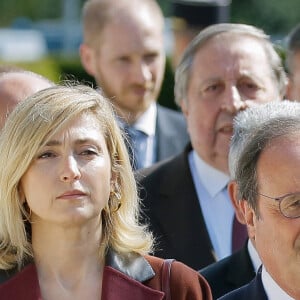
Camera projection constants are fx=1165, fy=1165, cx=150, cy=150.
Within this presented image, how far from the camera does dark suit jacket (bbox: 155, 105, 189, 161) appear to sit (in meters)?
6.74

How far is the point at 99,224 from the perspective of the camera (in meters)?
4.20

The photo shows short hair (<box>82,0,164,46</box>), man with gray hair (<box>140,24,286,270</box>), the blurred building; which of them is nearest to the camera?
man with gray hair (<box>140,24,286,270</box>)

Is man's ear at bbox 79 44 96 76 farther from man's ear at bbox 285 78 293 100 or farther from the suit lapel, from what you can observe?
the suit lapel

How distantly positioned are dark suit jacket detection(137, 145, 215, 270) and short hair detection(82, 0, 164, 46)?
6.41ft

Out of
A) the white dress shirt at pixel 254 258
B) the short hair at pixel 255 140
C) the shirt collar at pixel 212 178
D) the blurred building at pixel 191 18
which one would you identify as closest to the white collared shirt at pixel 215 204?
the shirt collar at pixel 212 178

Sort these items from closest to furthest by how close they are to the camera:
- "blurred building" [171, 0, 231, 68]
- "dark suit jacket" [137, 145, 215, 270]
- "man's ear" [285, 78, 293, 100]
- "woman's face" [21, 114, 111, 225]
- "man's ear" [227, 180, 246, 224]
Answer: "woman's face" [21, 114, 111, 225] → "man's ear" [227, 180, 246, 224] → "dark suit jacket" [137, 145, 215, 270] → "man's ear" [285, 78, 293, 100] → "blurred building" [171, 0, 231, 68]

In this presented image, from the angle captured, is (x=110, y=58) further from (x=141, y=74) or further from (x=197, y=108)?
(x=197, y=108)

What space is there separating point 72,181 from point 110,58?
325 cm

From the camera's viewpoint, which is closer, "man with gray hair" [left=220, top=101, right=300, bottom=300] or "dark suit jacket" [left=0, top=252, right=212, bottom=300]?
"man with gray hair" [left=220, top=101, right=300, bottom=300]

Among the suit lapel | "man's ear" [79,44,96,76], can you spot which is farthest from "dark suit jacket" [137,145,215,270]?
"man's ear" [79,44,96,76]

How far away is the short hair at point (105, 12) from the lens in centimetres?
740

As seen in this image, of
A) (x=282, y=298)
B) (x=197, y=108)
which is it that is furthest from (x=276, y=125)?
(x=197, y=108)

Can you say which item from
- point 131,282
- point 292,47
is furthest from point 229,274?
point 292,47

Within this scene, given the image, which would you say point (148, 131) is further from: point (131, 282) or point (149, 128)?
point (131, 282)
